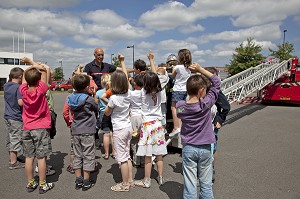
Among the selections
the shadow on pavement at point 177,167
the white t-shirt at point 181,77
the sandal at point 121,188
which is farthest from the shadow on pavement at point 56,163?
the white t-shirt at point 181,77

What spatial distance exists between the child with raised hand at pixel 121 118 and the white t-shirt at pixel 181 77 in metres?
1.45

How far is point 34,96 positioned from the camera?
3.20m

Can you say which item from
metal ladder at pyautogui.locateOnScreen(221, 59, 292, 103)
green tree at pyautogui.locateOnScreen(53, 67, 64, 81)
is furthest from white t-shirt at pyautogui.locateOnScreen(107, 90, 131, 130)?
green tree at pyautogui.locateOnScreen(53, 67, 64, 81)

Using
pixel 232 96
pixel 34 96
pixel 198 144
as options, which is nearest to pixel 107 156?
pixel 34 96

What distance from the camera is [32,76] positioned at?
3.14 meters

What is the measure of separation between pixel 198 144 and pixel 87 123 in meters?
1.67

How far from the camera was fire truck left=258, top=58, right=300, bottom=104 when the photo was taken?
12.4 meters

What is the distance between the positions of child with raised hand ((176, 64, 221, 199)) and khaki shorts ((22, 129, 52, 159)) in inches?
81.2

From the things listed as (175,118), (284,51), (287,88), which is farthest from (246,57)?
(175,118)

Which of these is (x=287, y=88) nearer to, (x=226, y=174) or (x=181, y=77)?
(x=181, y=77)

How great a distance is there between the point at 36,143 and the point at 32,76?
3.22 feet

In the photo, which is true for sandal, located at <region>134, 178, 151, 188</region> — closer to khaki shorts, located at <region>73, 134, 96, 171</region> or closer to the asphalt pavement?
the asphalt pavement

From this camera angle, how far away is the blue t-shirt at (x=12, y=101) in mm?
3982

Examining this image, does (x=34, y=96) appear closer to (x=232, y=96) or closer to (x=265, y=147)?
(x=265, y=147)
